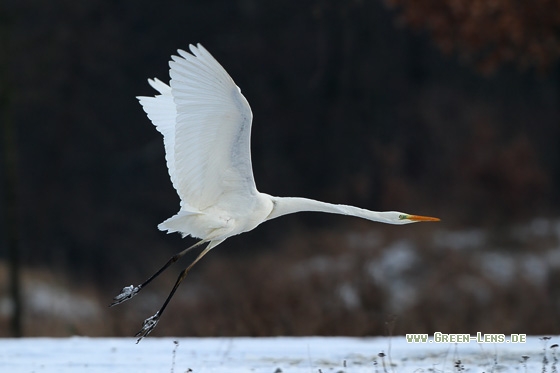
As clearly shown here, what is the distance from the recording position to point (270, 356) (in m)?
6.23

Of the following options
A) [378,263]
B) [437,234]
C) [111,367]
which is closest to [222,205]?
[111,367]

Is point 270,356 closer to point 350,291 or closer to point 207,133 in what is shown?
point 207,133

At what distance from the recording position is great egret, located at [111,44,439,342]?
5.34 meters

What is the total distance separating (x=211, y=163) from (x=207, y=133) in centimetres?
26

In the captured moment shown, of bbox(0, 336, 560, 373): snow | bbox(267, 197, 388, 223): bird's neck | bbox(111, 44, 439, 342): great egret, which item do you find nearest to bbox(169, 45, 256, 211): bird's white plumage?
bbox(111, 44, 439, 342): great egret

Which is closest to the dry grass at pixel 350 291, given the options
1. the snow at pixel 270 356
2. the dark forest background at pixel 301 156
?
the dark forest background at pixel 301 156

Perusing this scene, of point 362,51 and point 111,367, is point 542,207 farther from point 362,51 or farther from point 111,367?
point 111,367

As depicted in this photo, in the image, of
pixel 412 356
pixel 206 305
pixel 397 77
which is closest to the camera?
pixel 412 356

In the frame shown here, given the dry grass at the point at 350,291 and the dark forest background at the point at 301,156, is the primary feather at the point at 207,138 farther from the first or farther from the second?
the dark forest background at the point at 301,156

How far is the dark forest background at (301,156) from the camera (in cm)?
1333

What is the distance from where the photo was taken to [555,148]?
65.0 feet

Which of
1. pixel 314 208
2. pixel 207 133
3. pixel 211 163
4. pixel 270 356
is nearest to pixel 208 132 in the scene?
pixel 207 133

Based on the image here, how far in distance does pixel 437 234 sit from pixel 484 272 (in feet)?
6.00

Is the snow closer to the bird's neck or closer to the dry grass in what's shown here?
the bird's neck
